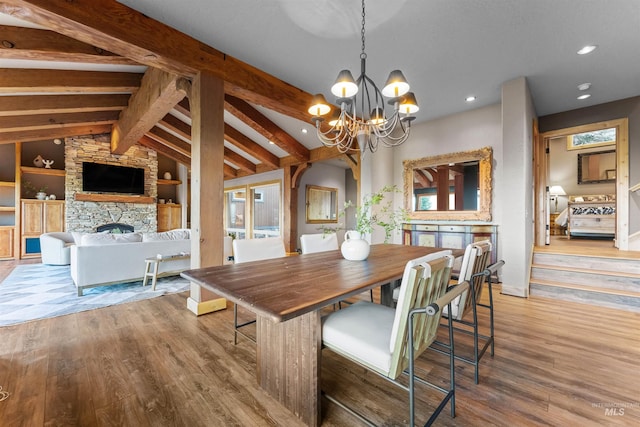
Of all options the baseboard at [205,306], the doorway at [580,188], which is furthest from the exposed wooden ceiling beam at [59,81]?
the doorway at [580,188]

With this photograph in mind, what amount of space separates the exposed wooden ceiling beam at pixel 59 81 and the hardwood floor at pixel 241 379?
3.23 m

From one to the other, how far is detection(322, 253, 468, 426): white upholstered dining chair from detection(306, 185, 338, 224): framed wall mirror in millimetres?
6477

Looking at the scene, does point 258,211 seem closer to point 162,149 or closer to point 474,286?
Answer: point 162,149

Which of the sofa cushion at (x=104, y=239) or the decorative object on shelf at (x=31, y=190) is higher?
the decorative object on shelf at (x=31, y=190)

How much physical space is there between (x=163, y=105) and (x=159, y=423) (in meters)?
4.23

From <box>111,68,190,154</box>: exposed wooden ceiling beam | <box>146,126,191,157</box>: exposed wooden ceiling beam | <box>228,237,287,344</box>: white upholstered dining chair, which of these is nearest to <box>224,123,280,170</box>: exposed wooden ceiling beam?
<box>111,68,190,154</box>: exposed wooden ceiling beam

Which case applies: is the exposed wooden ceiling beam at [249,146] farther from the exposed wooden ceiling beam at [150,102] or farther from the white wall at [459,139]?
the white wall at [459,139]

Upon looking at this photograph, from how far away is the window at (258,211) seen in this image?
8.45m

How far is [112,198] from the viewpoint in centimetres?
780

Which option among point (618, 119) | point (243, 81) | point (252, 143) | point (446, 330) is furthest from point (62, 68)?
point (618, 119)

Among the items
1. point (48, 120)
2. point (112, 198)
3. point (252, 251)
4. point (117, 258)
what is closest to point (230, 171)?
point (112, 198)

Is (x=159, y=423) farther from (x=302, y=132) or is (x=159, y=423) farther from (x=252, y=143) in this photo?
(x=252, y=143)

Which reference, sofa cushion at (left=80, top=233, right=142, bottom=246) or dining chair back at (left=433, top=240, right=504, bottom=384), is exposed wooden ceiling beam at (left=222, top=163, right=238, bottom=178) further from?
dining chair back at (left=433, top=240, right=504, bottom=384)

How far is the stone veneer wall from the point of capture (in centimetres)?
722
